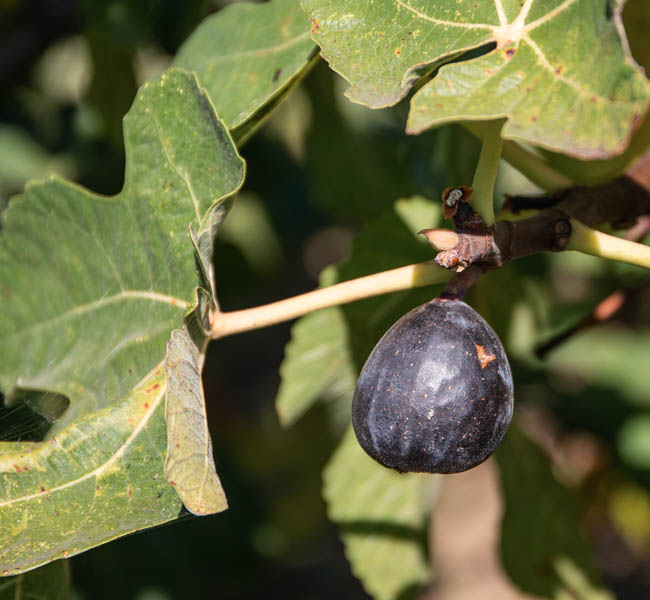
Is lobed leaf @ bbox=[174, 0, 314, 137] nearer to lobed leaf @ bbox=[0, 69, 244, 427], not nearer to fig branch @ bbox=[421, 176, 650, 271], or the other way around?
lobed leaf @ bbox=[0, 69, 244, 427]

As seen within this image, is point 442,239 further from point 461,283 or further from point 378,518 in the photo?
point 378,518

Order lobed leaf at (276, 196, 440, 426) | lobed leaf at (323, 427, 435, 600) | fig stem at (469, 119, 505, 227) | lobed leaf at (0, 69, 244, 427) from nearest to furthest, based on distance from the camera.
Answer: fig stem at (469, 119, 505, 227) < lobed leaf at (0, 69, 244, 427) < lobed leaf at (276, 196, 440, 426) < lobed leaf at (323, 427, 435, 600)

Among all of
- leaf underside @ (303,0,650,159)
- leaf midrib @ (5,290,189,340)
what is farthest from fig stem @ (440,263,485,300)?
leaf midrib @ (5,290,189,340)

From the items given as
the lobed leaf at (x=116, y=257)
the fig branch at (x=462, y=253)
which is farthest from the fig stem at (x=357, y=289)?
the lobed leaf at (x=116, y=257)

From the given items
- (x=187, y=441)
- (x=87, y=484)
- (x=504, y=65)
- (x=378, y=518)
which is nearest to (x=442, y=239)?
(x=504, y=65)

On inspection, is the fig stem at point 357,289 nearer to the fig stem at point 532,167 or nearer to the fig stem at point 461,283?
the fig stem at point 461,283
